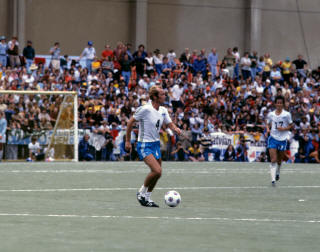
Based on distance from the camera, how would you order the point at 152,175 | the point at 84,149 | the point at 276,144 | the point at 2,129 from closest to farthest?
the point at 152,175, the point at 276,144, the point at 2,129, the point at 84,149

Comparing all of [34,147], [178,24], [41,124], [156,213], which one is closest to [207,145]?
[41,124]

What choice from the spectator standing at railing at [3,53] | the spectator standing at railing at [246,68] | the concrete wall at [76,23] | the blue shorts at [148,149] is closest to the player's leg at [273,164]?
the blue shorts at [148,149]

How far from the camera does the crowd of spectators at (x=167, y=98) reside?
30109mm

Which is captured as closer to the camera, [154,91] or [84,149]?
[154,91]

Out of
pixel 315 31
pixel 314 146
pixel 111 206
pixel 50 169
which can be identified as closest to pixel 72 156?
pixel 50 169

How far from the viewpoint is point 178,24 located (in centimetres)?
4478

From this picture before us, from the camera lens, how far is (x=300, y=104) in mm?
35625

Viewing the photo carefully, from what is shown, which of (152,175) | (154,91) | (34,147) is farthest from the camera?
(34,147)

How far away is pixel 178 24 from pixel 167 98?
40.8 ft

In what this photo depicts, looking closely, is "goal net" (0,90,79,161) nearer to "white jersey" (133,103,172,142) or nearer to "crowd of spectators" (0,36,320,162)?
"crowd of spectators" (0,36,320,162)

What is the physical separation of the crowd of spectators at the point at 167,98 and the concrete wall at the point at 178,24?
18.5ft

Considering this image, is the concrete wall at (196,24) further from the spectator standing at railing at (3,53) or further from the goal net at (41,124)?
the goal net at (41,124)

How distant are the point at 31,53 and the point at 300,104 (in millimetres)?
11971

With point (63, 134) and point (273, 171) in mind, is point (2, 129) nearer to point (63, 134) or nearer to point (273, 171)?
point (63, 134)
